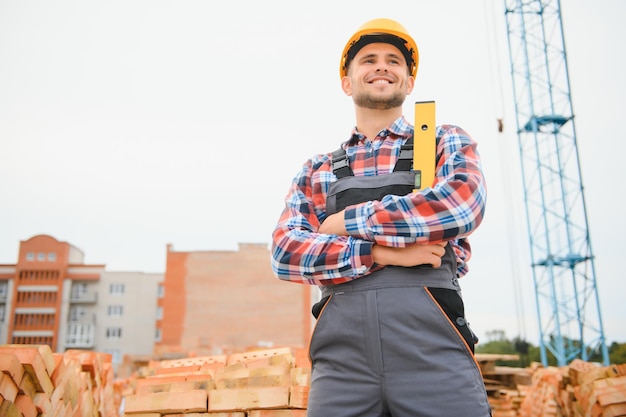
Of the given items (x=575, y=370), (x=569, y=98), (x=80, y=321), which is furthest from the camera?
(x=80, y=321)

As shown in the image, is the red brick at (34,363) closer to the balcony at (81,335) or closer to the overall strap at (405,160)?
the overall strap at (405,160)

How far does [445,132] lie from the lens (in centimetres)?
214

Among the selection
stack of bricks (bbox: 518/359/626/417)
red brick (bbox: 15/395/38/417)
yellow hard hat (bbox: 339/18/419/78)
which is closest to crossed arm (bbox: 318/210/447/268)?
yellow hard hat (bbox: 339/18/419/78)

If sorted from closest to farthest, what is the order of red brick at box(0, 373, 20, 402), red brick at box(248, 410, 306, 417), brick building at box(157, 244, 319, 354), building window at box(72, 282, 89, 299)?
red brick at box(0, 373, 20, 402)
red brick at box(248, 410, 306, 417)
brick building at box(157, 244, 319, 354)
building window at box(72, 282, 89, 299)

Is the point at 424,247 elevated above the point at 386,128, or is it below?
below

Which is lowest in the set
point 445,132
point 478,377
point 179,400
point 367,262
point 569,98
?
point 179,400

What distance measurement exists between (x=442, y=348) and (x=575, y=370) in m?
4.82

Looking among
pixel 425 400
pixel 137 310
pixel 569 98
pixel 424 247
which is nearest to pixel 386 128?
pixel 424 247

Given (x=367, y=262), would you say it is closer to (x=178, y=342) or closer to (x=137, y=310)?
(x=178, y=342)

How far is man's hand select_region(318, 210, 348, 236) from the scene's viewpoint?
197cm

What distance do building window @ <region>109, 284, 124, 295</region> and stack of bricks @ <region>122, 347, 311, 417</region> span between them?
154 ft

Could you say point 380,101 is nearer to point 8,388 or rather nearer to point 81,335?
point 8,388

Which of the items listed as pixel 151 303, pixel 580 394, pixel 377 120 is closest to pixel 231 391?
pixel 377 120

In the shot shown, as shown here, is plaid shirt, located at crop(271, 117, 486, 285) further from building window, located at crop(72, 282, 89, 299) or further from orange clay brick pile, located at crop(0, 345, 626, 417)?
building window, located at crop(72, 282, 89, 299)
